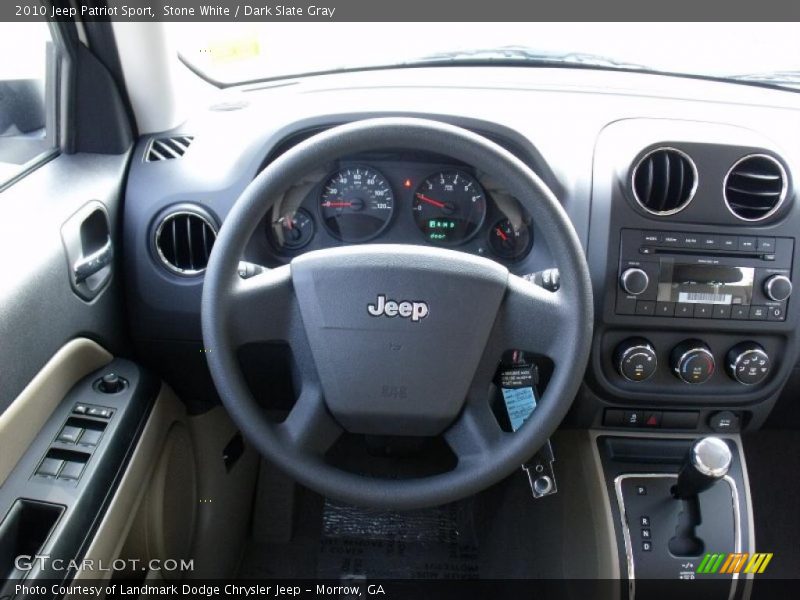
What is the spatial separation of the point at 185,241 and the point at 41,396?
1.41 ft

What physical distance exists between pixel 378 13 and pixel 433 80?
20cm

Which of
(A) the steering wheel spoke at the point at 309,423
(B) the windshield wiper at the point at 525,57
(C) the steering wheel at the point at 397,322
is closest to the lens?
(C) the steering wheel at the point at 397,322

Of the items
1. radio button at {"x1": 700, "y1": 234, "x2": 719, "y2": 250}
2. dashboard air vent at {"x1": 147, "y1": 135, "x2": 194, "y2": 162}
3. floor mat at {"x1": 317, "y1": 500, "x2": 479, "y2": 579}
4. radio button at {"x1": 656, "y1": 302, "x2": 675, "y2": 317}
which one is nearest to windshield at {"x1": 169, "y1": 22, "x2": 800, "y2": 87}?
dashboard air vent at {"x1": 147, "y1": 135, "x2": 194, "y2": 162}

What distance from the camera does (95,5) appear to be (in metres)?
1.46

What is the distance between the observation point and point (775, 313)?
4.77 feet

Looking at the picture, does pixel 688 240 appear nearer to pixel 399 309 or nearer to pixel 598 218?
pixel 598 218

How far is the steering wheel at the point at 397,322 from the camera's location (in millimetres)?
1128

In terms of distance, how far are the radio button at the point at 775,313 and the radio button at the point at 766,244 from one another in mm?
119

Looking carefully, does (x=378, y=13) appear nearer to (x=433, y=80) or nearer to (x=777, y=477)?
(x=433, y=80)

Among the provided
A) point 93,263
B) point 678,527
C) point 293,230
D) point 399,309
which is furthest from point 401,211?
point 678,527

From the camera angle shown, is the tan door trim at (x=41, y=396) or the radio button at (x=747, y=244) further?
the radio button at (x=747, y=244)

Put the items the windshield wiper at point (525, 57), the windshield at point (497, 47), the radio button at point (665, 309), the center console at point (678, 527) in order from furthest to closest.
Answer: the windshield wiper at point (525, 57), the windshield at point (497, 47), the center console at point (678, 527), the radio button at point (665, 309)

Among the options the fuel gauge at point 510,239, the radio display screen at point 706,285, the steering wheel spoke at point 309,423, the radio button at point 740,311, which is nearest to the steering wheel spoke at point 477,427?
the steering wheel spoke at point 309,423

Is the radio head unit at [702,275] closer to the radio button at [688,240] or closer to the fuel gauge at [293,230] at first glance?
the radio button at [688,240]
